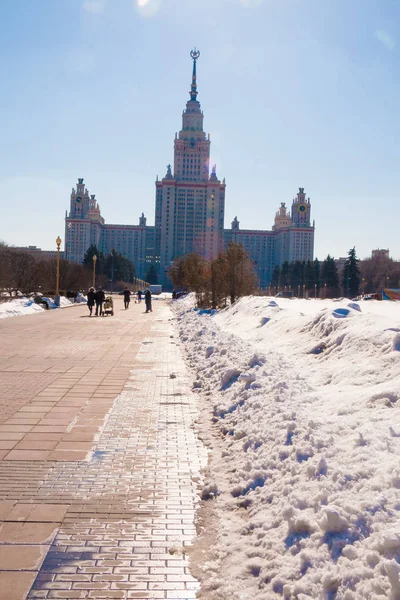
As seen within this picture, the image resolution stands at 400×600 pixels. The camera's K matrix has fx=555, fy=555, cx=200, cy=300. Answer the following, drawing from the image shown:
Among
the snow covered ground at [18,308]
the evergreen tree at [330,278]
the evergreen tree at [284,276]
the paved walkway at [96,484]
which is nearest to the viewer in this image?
the paved walkway at [96,484]

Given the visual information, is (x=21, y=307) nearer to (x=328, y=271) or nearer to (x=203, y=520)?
(x=203, y=520)

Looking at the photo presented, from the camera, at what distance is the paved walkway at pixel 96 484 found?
3.28 metres

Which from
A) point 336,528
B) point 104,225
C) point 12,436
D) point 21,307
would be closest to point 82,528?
point 336,528

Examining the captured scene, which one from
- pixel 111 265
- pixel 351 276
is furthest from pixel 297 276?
pixel 111 265

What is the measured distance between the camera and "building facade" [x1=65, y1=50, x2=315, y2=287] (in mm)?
174500

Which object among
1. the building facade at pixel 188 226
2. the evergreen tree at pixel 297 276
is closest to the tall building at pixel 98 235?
the building facade at pixel 188 226

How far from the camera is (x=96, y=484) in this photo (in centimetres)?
475

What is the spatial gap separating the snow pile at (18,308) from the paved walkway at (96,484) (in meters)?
16.9

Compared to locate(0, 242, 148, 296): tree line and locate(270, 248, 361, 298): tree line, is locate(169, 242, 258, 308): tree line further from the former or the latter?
locate(270, 248, 361, 298): tree line

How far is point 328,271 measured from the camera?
324 feet

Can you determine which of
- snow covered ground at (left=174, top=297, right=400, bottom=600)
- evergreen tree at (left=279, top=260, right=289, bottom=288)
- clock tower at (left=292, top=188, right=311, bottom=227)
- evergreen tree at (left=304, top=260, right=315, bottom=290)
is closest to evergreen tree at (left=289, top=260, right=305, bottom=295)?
evergreen tree at (left=304, top=260, right=315, bottom=290)

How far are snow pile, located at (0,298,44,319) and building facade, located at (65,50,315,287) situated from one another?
13599 cm

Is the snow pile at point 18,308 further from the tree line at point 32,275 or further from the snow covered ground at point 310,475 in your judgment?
the snow covered ground at point 310,475

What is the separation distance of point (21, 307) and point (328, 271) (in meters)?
76.7
